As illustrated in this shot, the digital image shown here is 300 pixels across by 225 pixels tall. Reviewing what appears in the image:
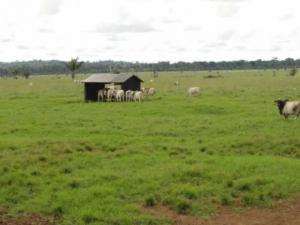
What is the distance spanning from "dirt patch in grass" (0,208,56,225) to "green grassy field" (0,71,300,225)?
26 cm

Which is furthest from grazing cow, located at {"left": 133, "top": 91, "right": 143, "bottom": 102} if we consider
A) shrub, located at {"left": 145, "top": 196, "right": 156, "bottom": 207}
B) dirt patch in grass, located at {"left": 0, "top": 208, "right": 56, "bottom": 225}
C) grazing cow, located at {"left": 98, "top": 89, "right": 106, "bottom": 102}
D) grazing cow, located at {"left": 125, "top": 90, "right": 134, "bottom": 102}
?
dirt patch in grass, located at {"left": 0, "top": 208, "right": 56, "bottom": 225}

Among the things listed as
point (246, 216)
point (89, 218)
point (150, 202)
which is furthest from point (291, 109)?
point (89, 218)

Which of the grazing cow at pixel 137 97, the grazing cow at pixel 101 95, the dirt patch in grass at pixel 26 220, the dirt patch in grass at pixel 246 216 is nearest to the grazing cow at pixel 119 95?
the grazing cow at pixel 137 97

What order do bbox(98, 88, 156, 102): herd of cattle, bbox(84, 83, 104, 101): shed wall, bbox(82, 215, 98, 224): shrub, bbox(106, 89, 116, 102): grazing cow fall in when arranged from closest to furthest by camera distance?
bbox(82, 215, 98, 224): shrub
bbox(98, 88, 156, 102): herd of cattle
bbox(106, 89, 116, 102): grazing cow
bbox(84, 83, 104, 101): shed wall

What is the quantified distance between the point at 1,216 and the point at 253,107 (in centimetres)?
2085

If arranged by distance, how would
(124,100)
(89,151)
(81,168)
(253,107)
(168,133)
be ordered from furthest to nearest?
(124,100)
(253,107)
(168,133)
(89,151)
(81,168)

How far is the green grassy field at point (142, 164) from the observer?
12430 mm

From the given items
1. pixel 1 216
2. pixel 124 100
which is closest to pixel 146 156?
pixel 1 216

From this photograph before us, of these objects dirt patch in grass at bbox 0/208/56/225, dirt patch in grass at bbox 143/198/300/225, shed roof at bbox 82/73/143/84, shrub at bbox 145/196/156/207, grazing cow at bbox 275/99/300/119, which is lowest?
dirt patch in grass at bbox 0/208/56/225

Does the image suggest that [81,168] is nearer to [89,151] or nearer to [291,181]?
[89,151]

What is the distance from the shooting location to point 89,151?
59.4 feet

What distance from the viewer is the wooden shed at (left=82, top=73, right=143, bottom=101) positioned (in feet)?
135

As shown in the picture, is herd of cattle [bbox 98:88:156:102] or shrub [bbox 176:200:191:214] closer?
shrub [bbox 176:200:191:214]

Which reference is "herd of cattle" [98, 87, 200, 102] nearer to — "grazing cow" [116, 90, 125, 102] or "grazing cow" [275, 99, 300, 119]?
"grazing cow" [116, 90, 125, 102]
